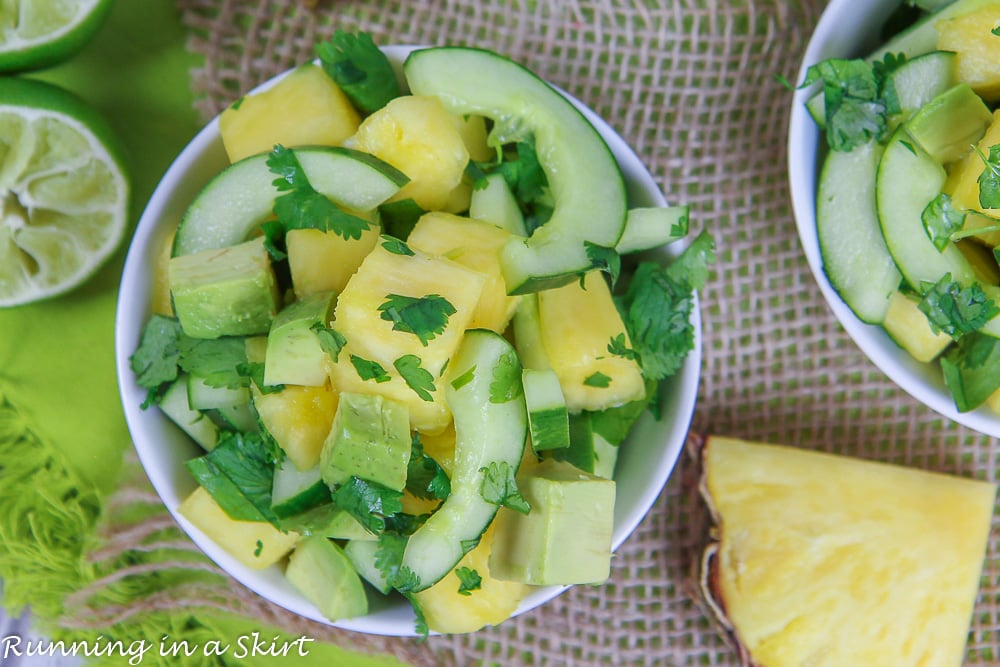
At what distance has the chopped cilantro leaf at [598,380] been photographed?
136cm

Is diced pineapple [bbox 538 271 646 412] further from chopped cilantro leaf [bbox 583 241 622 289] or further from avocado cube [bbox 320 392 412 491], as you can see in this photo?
avocado cube [bbox 320 392 412 491]

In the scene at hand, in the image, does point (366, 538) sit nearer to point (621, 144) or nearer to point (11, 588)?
point (621, 144)

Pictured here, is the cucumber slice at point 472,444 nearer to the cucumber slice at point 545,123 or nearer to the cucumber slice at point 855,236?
the cucumber slice at point 545,123

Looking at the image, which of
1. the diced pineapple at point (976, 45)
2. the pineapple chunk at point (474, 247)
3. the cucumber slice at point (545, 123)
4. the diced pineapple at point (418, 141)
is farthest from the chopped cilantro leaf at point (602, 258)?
the diced pineapple at point (976, 45)

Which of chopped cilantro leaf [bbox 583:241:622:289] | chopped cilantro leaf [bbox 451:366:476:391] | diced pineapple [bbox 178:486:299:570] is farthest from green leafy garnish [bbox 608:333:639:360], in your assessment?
diced pineapple [bbox 178:486:299:570]

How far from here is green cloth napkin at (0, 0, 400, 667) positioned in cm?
187

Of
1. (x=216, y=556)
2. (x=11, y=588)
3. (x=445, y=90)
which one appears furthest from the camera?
(x=11, y=588)

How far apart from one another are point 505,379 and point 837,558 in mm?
905

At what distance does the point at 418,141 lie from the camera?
131 centimetres

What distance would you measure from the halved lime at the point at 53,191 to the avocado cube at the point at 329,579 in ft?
2.48

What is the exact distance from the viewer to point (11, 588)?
1864 mm

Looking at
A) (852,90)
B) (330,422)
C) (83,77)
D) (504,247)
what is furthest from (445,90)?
(83,77)

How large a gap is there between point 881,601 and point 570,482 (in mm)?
868

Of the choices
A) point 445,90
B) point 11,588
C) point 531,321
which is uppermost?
point 445,90
